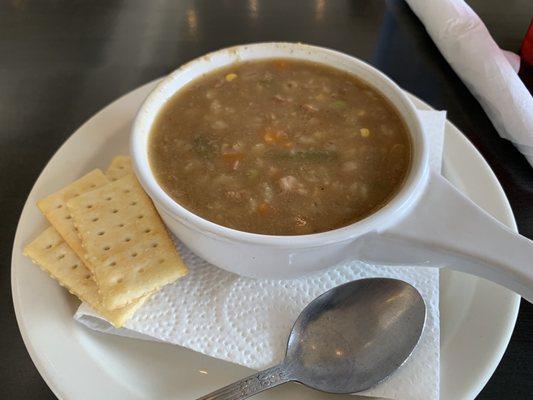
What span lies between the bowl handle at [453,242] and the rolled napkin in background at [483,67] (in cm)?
76

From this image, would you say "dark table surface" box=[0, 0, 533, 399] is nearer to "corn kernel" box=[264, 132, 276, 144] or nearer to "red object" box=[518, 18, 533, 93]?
"red object" box=[518, 18, 533, 93]

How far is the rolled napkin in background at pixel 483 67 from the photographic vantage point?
1727mm

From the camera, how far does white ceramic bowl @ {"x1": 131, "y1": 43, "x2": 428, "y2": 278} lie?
1071mm

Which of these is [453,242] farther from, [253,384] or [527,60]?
[527,60]

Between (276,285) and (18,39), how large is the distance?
1.87 m

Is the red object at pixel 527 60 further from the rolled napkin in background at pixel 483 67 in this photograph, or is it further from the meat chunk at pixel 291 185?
the meat chunk at pixel 291 185

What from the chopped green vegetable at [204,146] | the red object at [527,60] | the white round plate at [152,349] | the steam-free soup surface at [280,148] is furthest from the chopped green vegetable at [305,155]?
the red object at [527,60]

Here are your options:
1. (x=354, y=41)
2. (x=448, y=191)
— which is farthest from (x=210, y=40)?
(x=448, y=191)

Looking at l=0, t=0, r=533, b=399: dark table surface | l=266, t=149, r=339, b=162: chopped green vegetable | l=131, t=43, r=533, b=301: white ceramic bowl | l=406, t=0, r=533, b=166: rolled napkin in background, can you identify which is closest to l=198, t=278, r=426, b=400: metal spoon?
l=131, t=43, r=533, b=301: white ceramic bowl

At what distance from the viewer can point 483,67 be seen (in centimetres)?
187

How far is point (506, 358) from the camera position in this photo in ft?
4.25

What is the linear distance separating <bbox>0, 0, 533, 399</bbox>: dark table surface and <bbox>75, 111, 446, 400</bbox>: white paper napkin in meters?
0.49

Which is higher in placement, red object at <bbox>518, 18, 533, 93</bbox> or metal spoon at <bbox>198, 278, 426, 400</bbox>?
red object at <bbox>518, 18, 533, 93</bbox>

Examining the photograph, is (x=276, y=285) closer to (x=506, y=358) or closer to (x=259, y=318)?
(x=259, y=318)
